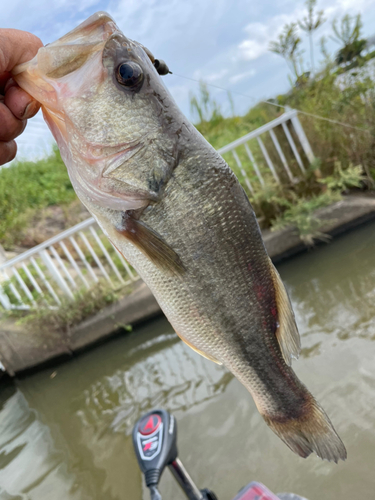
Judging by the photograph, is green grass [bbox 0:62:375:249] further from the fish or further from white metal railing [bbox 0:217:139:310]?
the fish

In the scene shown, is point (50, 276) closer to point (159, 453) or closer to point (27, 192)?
point (27, 192)

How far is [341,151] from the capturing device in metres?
5.41

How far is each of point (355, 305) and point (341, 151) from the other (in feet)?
9.42

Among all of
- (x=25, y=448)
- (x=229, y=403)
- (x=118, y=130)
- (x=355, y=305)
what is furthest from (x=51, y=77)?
(x=25, y=448)

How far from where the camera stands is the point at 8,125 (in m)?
1.05

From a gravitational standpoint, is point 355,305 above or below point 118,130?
below

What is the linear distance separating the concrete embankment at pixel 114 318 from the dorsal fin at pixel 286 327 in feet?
12.3

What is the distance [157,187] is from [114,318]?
165 inches

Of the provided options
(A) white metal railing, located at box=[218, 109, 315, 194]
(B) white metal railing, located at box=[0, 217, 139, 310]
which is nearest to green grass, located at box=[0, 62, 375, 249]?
(A) white metal railing, located at box=[218, 109, 315, 194]

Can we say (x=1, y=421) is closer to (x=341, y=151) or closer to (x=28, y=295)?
(x=28, y=295)

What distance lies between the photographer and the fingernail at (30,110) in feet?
3.38

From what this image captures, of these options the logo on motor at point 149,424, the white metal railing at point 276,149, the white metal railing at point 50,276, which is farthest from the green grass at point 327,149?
the logo on motor at point 149,424

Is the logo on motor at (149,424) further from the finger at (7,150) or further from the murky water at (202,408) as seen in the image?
the finger at (7,150)

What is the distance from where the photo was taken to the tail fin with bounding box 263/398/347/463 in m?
1.17
